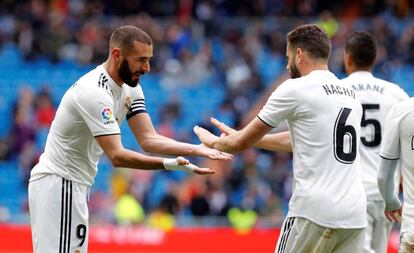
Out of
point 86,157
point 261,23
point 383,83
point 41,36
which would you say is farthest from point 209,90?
point 86,157

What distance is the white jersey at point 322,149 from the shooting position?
755 centimetres

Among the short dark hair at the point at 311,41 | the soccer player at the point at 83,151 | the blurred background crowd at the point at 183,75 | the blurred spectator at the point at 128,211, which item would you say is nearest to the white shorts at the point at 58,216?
the soccer player at the point at 83,151

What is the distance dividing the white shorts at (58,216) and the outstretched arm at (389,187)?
94.1 inches

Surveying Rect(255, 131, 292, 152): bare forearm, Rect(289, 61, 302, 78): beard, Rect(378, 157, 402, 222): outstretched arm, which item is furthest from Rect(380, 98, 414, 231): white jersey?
Rect(255, 131, 292, 152): bare forearm

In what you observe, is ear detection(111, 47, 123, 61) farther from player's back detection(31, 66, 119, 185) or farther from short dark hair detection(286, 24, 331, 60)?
short dark hair detection(286, 24, 331, 60)

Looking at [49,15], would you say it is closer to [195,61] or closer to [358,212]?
[195,61]

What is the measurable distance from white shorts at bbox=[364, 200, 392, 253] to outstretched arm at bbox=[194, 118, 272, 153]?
2160 mm

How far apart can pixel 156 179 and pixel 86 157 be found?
12.1 m

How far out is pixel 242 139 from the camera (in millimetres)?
7809

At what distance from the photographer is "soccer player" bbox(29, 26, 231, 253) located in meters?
7.95

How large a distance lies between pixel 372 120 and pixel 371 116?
0.13 feet

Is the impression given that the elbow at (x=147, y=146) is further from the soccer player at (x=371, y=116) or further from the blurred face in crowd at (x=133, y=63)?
the soccer player at (x=371, y=116)

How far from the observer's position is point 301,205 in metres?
7.60

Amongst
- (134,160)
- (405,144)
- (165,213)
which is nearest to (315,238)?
(405,144)
